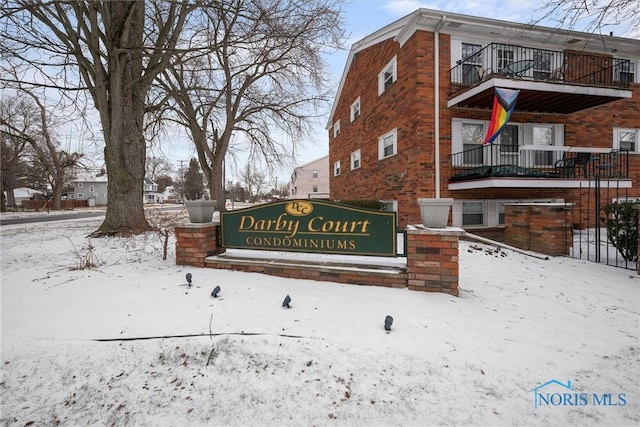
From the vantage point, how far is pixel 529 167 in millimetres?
9500

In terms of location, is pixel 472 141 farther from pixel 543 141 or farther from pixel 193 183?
pixel 193 183

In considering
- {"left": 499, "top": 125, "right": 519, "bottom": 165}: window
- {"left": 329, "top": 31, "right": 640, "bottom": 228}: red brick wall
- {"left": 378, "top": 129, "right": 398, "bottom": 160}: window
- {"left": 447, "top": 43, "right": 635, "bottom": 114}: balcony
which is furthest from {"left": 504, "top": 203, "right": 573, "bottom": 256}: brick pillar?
{"left": 378, "top": 129, "right": 398, "bottom": 160}: window

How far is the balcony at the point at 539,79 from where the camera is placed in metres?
8.09

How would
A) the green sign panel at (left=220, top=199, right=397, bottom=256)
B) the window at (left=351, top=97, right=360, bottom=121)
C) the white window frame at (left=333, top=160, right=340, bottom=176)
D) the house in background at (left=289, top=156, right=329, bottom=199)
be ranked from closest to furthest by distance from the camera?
the green sign panel at (left=220, top=199, right=397, bottom=256)
the window at (left=351, top=97, right=360, bottom=121)
the white window frame at (left=333, top=160, right=340, bottom=176)
the house in background at (left=289, top=156, right=329, bottom=199)

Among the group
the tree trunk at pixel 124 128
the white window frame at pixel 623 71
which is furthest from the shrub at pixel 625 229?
the tree trunk at pixel 124 128

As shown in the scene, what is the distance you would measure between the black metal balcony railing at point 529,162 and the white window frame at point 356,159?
5.54 metres

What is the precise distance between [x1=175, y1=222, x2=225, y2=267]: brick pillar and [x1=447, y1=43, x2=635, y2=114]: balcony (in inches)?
328

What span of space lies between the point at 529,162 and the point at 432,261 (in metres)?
8.79

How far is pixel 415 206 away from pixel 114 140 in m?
9.22

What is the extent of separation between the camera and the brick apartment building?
8.44 metres

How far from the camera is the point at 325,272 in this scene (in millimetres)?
4027

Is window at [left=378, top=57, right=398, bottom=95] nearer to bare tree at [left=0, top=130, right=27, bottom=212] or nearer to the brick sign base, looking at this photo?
the brick sign base

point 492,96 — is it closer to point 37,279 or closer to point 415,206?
point 415,206

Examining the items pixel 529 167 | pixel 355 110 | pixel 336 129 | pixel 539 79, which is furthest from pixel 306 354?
pixel 336 129
